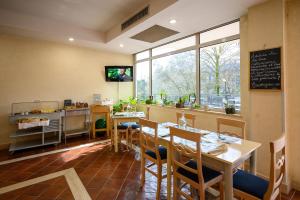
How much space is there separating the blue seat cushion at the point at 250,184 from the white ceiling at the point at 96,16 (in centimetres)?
235

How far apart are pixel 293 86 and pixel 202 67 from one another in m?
1.73

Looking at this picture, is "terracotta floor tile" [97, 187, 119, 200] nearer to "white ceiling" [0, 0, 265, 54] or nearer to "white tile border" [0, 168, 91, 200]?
"white tile border" [0, 168, 91, 200]

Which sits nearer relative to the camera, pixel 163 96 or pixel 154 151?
pixel 154 151

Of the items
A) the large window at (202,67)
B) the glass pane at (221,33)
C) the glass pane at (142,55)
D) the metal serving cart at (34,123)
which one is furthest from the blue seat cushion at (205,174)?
the glass pane at (142,55)

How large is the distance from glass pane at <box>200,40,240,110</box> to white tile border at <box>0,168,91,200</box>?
9.19 ft

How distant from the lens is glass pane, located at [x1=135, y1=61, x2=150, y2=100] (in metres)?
5.50

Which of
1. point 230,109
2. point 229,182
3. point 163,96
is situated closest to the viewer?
point 229,182

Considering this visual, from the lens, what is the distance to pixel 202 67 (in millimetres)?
3719

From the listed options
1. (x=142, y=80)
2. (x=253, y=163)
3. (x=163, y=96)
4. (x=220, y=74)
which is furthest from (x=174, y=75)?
(x=253, y=163)

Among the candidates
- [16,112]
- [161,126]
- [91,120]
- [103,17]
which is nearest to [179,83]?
[161,126]

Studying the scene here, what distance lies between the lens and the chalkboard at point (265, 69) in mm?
2295

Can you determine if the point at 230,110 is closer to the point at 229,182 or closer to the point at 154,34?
the point at 229,182

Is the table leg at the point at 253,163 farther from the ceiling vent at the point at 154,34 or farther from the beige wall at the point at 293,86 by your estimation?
the ceiling vent at the point at 154,34

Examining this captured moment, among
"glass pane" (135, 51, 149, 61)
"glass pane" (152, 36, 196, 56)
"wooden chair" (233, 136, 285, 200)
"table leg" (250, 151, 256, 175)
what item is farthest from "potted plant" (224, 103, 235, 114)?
"glass pane" (135, 51, 149, 61)
